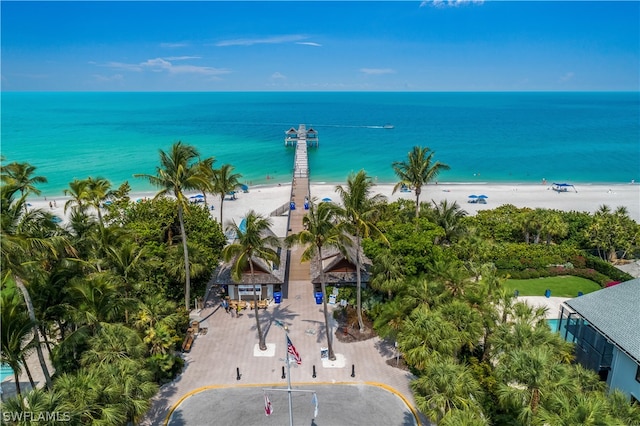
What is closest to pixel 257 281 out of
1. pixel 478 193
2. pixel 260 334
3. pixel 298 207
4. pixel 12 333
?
pixel 260 334

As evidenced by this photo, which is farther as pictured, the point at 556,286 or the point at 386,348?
the point at 556,286

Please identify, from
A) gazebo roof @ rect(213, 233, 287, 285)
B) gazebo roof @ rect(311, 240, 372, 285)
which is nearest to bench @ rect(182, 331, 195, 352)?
gazebo roof @ rect(213, 233, 287, 285)

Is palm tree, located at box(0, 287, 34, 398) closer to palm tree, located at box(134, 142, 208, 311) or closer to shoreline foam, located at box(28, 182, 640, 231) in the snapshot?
palm tree, located at box(134, 142, 208, 311)

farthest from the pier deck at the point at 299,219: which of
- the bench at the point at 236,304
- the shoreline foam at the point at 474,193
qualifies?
the bench at the point at 236,304

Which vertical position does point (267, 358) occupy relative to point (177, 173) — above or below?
below

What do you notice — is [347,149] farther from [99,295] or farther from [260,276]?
[99,295]

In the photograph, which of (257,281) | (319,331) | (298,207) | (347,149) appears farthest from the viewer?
(347,149)
